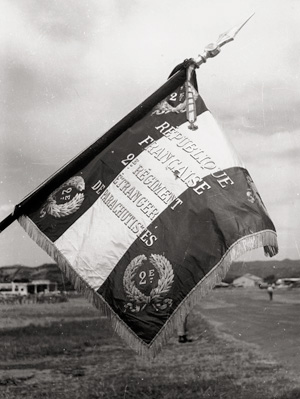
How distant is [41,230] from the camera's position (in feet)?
7.33

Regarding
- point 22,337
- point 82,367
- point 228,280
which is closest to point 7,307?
point 22,337

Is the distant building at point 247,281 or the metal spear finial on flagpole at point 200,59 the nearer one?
the metal spear finial on flagpole at point 200,59

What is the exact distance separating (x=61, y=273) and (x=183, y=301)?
2.13m

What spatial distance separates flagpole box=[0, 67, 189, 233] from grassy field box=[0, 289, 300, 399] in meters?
1.98

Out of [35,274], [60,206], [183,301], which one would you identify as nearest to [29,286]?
[35,274]

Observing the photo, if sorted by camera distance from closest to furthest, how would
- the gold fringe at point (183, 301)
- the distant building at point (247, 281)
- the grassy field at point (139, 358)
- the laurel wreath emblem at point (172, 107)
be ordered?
the gold fringe at point (183, 301) < the laurel wreath emblem at point (172, 107) < the grassy field at point (139, 358) < the distant building at point (247, 281)

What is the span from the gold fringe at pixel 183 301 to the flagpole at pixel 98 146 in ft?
0.29

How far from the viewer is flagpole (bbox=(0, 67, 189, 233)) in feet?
7.19

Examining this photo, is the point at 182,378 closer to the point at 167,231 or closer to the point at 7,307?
the point at 7,307

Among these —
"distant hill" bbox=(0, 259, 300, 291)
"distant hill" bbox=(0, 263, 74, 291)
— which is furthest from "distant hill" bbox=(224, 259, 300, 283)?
"distant hill" bbox=(0, 263, 74, 291)

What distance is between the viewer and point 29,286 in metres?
3.98

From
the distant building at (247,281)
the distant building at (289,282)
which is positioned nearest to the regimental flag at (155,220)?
the distant building at (247,281)

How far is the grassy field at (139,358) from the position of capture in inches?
150

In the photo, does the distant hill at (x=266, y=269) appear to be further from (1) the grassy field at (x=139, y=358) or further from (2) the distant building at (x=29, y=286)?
(2) the distant building at (x=29, y=286)
